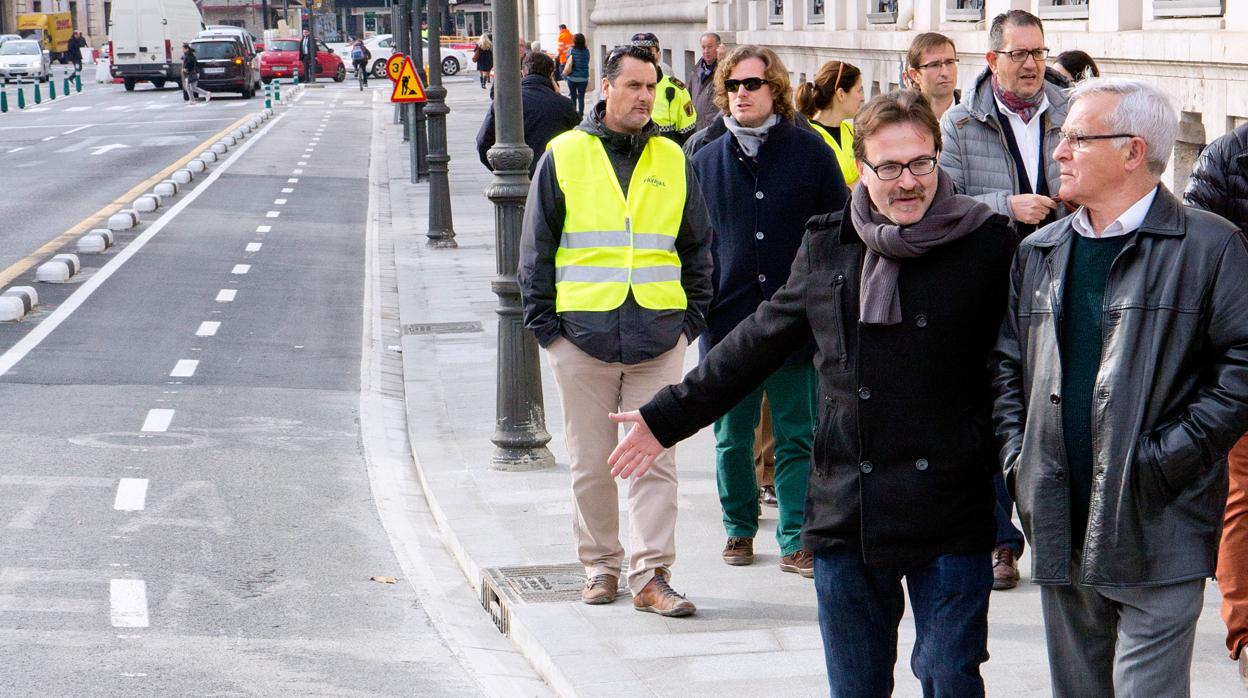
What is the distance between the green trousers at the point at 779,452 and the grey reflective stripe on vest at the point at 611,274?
650 millimetres

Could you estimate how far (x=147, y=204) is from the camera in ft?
76.1

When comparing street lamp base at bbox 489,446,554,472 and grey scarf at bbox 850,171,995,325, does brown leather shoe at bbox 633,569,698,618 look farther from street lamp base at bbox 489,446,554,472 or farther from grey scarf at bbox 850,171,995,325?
street lamp base at bbox 489,446,554,472

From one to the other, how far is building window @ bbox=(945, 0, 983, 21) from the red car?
59.5 metres

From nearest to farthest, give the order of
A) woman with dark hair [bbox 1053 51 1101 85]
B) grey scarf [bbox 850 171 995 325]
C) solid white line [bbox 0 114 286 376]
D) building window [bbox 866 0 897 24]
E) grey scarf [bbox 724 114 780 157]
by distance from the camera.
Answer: grey scarf [bbox 850 171 995 325]
grey scarf [bbox 724 114 780 157]
woman with dark hair [bbox 1053 51 1101 85]
solid white line [bbox 0 114 286 376]
building window [bbox 866 0 897 24]

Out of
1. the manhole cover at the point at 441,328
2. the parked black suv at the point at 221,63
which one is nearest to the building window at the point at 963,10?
the manhole cover at the point at 441,328

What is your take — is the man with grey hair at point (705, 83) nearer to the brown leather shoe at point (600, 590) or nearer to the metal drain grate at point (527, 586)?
the metal drain grate at point (527, 586)

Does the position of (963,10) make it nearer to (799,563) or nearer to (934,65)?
(934,65)

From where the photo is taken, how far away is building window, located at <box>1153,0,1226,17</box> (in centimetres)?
980

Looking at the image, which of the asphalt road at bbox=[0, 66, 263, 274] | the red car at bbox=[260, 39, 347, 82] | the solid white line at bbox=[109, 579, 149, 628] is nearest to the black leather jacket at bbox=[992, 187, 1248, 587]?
the solid white line at bbox=[109, 579, 149, 628]

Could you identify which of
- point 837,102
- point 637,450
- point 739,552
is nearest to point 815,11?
point 837,102

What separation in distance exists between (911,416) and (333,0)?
120876mm

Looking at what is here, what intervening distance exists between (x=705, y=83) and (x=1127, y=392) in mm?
10545

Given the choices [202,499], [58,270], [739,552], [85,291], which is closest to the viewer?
[739,552]

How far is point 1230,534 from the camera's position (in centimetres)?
521
